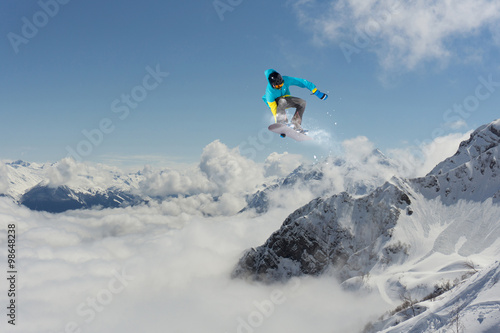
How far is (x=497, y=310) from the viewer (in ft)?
50.9

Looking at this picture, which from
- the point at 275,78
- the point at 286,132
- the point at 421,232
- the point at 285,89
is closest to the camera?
the point at 275,78

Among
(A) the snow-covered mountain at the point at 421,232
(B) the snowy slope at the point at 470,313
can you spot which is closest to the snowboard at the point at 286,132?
(B) the snowy slope at the point at 470,313

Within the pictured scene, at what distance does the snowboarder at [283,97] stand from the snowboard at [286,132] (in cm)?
45

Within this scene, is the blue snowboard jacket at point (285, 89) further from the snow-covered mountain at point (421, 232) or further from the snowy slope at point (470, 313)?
the snow-covered mountain at point (421, 232)

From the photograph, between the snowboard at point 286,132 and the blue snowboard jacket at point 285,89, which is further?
the snowboard at point 286,132

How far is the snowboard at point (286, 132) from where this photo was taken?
2252cm

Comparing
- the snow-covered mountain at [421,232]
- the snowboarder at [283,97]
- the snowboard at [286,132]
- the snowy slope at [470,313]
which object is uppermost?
the snowboarder at [283,97]

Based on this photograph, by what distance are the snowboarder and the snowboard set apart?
0.45 m

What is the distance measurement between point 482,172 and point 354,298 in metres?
123

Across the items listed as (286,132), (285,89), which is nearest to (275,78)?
(285,89)

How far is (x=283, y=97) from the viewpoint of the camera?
2209 centimetres

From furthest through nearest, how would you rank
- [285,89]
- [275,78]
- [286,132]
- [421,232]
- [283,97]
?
[421,232] → [286,132] → [283,97] → [285,89] → [275,78]

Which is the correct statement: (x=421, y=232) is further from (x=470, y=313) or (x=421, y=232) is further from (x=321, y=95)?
(x=321, y=95)

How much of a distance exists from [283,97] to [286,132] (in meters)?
3.01
